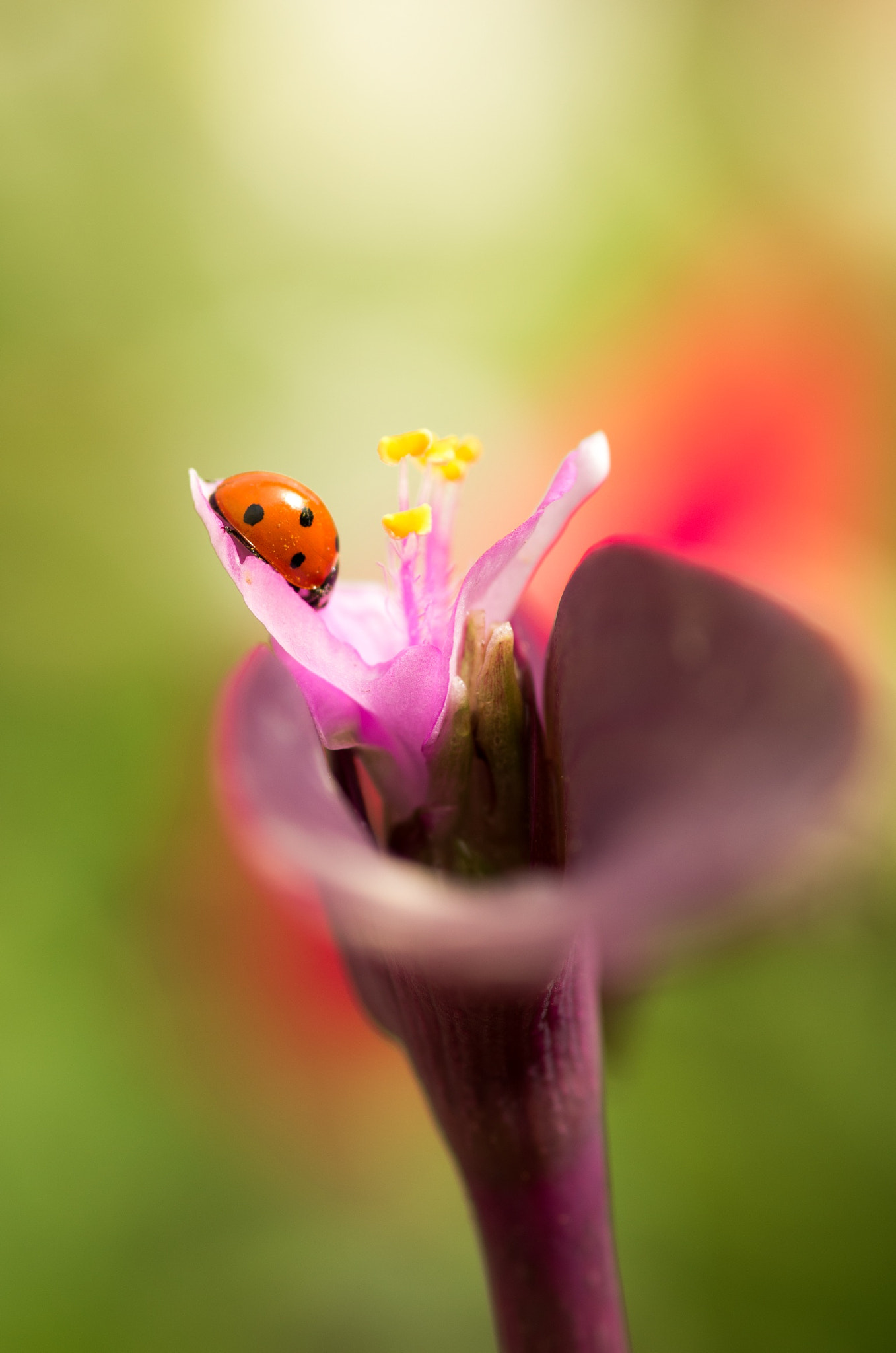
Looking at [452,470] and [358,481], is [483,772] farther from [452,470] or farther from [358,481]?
[358,481]

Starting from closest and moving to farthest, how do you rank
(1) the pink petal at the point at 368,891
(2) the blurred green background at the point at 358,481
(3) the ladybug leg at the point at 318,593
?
(1) the pink petal at the point at 368,891 < (3) the ladybug leg at the point at 318,593 < (2) the blurred green background at the point at 358,481

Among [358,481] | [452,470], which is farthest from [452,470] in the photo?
[358,481]

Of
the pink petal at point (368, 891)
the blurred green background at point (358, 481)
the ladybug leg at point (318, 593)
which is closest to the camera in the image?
the pink petal at point (368, 891)

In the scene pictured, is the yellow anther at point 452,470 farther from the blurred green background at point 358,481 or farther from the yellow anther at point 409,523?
the blurred green background at point 358,481

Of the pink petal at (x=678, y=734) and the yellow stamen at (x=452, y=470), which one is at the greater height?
the yellow stamen at (x=452, y=470)

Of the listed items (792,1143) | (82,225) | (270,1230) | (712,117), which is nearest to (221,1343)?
(270,1230)

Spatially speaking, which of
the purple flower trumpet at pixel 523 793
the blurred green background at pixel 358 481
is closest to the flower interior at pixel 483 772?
the purple flower trumpet at pixel 523 793
